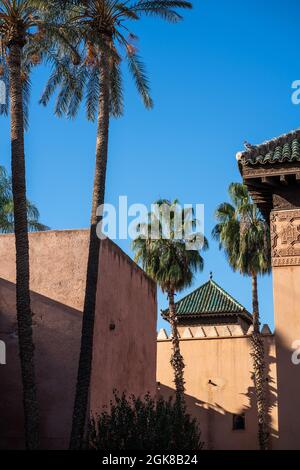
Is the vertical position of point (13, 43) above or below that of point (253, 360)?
above

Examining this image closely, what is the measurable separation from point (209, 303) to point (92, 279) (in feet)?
70.5

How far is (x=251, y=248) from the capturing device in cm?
2975

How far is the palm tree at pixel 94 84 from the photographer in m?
14.8

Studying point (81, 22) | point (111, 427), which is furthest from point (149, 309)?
point (81, 22)

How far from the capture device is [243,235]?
29828mm

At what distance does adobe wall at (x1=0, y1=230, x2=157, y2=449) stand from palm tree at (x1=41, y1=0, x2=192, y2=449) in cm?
155

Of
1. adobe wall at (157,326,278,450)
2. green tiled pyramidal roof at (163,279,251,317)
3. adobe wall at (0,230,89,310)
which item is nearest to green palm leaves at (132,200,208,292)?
adobe wall at (157,326,278,450)

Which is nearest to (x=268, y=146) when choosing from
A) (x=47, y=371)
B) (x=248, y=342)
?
(x=47, y=371)

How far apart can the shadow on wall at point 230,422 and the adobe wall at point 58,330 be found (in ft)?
39.5

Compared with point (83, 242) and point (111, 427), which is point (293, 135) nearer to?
point (83, 242)

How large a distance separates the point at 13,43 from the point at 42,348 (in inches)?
297

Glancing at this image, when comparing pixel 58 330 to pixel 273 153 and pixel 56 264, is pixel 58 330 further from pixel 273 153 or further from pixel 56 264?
pixel 273 153

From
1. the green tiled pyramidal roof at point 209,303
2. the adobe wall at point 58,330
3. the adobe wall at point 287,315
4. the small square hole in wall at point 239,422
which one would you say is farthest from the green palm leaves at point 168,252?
the adobe wall at point 287,315

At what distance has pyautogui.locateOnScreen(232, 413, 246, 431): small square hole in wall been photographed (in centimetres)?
2906
